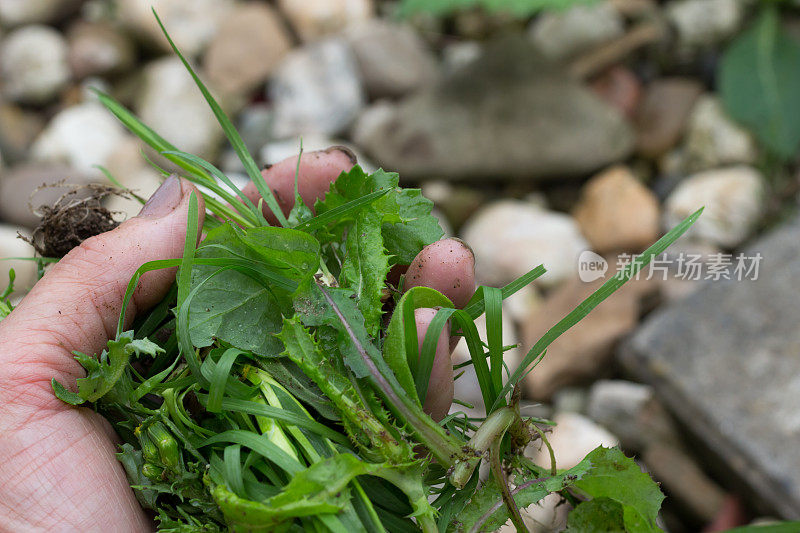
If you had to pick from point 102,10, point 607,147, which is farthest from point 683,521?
point 102,10

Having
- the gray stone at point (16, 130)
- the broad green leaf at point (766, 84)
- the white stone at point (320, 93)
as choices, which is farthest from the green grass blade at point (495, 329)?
the gray stone at point (16, 130)

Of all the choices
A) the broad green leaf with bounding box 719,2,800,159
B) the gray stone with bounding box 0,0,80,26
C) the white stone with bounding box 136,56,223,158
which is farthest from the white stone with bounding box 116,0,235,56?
the broad green leaf with bounding box 719,2,800,159

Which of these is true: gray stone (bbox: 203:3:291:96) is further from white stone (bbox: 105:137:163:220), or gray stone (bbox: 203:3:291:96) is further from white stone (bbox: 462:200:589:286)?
white stone (bbox: 462:200:589:286)

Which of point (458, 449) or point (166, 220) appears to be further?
point (166, 220)

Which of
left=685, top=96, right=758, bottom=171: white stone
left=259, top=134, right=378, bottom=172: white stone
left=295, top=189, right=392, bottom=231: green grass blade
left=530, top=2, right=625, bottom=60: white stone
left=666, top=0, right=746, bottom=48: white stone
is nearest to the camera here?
left=295, top=189, right=392, bottom=231: green grass blade

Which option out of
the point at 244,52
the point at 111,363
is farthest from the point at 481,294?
the point at 244,52

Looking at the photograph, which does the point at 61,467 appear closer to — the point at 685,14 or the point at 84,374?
the point at 84,374

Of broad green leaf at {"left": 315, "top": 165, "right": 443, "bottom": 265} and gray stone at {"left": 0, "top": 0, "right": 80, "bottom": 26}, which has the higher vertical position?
gray stone at {"left": 0, "top": 0, "right": 80, "bottom": 26}
